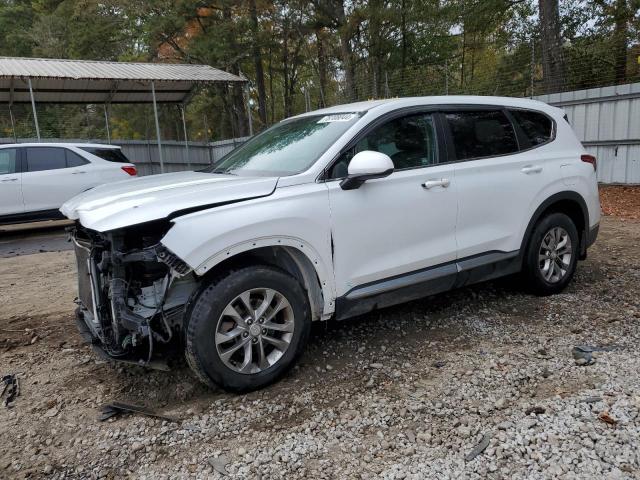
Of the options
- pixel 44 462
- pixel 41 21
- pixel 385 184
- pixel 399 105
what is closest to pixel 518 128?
pixel 399 105

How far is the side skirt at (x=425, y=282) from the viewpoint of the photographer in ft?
11.0

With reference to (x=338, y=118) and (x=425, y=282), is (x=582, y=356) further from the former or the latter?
(x=338, y=118)

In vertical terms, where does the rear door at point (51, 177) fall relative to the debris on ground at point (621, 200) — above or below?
above

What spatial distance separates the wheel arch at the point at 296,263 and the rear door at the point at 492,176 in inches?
49.1

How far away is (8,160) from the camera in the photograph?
9.02 meters

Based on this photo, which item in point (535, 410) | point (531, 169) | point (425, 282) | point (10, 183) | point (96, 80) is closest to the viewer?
point (535, 410)

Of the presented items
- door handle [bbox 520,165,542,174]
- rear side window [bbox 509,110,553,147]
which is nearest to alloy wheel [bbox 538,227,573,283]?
door handle [bbox 520,165,542,174]

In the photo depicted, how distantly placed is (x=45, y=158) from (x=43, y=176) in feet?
1.29

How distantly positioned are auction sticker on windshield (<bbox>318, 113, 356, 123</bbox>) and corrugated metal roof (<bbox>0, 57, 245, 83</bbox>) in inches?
444

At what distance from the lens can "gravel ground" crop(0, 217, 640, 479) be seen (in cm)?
241

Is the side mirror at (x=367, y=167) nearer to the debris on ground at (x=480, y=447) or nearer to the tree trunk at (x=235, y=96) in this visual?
the debris on ground at (x=480, y=447)

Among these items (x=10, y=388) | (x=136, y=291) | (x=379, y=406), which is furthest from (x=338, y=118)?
(x=10, y=388)

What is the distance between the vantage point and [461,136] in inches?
157

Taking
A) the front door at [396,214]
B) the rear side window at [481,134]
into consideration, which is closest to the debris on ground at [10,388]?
the front door at [396,214]
